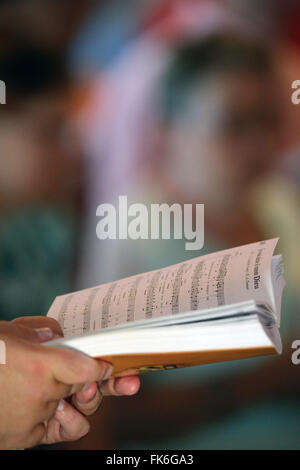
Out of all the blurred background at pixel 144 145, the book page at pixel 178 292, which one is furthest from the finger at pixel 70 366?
the blurred background at pixel 144 145

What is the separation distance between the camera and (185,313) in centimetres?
49

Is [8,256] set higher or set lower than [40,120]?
lower

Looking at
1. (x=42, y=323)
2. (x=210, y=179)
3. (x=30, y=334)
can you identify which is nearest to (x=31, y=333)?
(x=30, y=334)

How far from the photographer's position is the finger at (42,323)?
0.67m

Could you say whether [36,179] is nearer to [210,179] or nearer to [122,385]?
[210,179]

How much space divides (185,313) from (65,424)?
0.97 ft

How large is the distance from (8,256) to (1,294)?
0.13 metres

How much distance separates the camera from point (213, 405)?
1.59m

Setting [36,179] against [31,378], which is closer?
[31,378]

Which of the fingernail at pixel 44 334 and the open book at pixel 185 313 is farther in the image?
the fingernail at pixel 44 334

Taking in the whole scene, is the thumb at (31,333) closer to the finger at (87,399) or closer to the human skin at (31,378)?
the human skin at (31,378)
